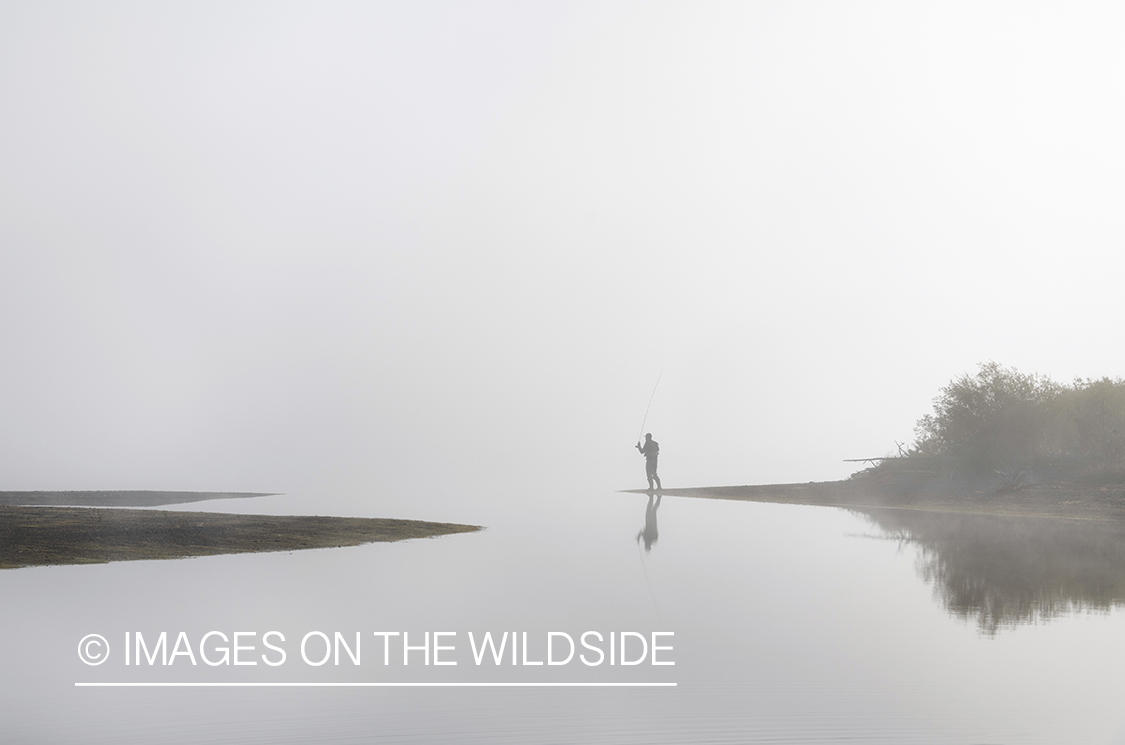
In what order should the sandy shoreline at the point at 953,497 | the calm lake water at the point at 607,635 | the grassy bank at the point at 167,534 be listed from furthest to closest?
the sandy shoreline at the point at 953,497, the grassy bank at the point at 167,534, the calm lake water at the point at 607,635

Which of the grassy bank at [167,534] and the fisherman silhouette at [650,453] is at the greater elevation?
the fisherman silhouette at [650,453]

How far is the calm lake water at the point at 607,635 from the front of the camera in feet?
17.4

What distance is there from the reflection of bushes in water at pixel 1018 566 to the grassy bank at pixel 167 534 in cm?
1044

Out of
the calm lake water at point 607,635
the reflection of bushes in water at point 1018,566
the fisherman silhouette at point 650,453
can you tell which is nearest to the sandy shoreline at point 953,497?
the fisherman silhouette at point 650,453

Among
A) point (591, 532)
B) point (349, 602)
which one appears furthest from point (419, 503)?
point (349, 602)

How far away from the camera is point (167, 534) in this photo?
17.1m

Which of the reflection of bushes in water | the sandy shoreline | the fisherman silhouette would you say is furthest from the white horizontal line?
the fisherman silhouette

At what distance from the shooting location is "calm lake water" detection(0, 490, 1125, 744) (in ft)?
17.4

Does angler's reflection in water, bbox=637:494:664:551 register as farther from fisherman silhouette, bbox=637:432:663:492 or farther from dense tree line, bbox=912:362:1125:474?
dense tree line, bbox=912:362:1125:474

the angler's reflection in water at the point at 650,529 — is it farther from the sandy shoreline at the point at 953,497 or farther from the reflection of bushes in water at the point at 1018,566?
the sandy shoreline at the point at 953,497

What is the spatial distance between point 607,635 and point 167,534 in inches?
486

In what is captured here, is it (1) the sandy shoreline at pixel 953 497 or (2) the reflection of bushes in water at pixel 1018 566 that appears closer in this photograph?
(2) the reflection of bushes in water at pixel 1018 566

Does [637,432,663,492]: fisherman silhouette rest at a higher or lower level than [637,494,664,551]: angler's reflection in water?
higher

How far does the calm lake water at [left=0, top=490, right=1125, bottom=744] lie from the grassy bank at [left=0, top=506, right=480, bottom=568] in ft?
4.71
